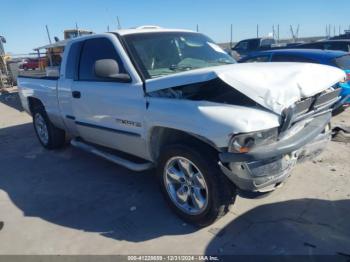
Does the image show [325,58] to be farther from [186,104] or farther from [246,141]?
[246,141]

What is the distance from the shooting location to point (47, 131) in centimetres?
635

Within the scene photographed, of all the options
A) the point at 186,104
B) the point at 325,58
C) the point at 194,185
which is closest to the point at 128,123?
the point at 186,104

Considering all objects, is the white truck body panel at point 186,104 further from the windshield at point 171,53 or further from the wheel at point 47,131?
the wheel at point 47,131

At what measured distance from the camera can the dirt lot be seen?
3.22 m

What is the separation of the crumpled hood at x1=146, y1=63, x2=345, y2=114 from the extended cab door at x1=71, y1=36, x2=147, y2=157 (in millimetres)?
414

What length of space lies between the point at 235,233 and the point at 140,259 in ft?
3.05

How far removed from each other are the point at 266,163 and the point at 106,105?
2134mm

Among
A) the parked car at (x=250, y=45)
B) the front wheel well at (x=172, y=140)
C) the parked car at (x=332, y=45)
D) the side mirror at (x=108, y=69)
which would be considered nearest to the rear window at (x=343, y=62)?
the parked car at (x=332, y=45)

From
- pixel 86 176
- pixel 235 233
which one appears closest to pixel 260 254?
pixel 235 233

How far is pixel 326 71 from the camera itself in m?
3.57

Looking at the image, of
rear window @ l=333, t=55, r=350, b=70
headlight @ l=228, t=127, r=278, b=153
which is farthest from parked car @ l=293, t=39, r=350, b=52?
headlight @ l=228, t=127, r=278, b=153

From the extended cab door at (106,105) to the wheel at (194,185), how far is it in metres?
0.49

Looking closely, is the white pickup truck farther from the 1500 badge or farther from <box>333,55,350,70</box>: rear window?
<box>333,55,350,70</box>: rear window

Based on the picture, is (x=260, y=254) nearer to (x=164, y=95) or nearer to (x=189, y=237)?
(x=189, y=237)
